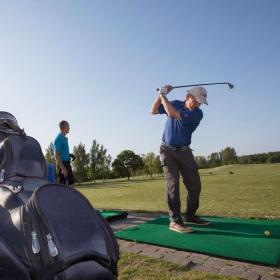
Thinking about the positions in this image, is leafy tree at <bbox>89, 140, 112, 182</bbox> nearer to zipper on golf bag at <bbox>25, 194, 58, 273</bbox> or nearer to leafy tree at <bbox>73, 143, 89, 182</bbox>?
leafy tree at <bbox>73, 143, 89, 182</bbox>

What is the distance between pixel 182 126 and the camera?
21.8 ft

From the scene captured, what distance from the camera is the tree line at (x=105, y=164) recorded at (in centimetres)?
7431

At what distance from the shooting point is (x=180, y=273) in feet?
13.0

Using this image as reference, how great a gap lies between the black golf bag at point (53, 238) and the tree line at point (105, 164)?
223 ft

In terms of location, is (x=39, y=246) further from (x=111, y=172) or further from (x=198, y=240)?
(x=111, y=172)

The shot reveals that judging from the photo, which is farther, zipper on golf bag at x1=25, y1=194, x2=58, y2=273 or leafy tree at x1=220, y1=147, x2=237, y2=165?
leafy tree at x1=220, y1=147, x2=237, y2=165

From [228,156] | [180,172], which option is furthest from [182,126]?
[228,156]

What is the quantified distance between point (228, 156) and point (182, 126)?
9763cm

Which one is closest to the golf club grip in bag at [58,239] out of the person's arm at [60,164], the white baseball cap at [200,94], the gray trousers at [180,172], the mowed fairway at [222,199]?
the gray trousers at [180,172]

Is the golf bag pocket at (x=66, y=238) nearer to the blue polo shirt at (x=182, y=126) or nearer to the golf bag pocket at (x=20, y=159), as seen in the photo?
the golf bag pocket at (x=20, y=159)

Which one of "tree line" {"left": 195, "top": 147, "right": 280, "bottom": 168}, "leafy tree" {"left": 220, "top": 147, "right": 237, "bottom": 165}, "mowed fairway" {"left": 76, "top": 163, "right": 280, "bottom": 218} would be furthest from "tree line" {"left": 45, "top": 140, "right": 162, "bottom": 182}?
"mowed fairway" {"left": 76, "top": 163, "right": 280, "bottom": 218}

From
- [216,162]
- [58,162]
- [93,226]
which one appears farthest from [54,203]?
[216,162]

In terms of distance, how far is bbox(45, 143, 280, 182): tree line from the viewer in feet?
245

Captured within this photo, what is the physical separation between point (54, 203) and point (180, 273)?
276cm
